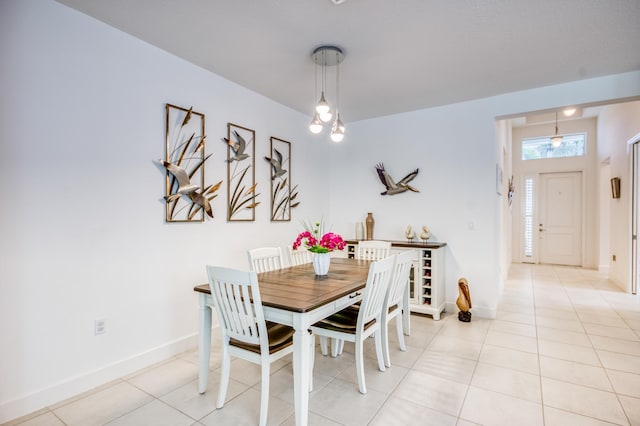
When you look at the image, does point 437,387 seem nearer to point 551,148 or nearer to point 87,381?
point 87,381

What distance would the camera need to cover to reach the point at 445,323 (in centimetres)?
367

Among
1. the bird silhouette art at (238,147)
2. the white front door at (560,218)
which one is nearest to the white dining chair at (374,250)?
the bird silhouette art at (238,147)

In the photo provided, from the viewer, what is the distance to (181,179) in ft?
9.31

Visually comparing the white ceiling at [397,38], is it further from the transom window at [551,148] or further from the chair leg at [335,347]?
the transom window at [551,148]

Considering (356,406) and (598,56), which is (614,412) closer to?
(356,406)

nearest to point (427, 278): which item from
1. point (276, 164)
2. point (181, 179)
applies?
point (276, 164)

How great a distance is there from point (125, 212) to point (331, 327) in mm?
1837

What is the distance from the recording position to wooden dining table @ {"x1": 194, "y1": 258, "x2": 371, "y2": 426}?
69.2 inches

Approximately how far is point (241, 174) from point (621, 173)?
606 centimetres

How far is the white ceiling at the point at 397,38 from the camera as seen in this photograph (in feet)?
7.13

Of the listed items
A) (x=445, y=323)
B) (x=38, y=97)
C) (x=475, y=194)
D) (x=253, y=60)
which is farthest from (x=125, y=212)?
(x=475, y=194)

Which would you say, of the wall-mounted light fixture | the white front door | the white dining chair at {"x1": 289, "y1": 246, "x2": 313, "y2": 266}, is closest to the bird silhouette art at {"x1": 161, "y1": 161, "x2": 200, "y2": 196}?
the white dining chair at {"x1": 289, "y1": 246, "x2": 313, "y2": 266}

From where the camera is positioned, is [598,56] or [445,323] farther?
[445,323]

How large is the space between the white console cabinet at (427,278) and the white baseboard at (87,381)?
8.51ft
